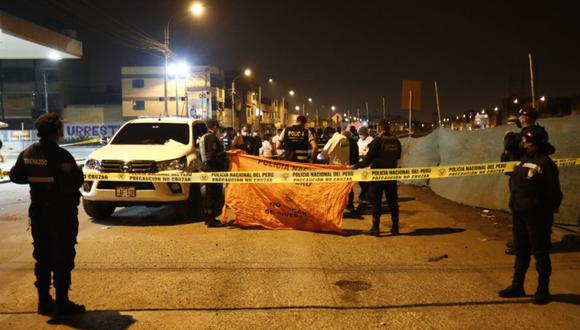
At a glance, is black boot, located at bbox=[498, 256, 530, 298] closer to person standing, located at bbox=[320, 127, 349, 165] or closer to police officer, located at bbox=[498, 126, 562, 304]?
police officer, located at bbox=[498, 126, 562, 304]

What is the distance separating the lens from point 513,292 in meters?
5.19

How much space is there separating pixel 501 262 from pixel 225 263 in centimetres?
352

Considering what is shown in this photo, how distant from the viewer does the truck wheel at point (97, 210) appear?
9.36m

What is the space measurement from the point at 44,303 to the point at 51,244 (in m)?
0.58

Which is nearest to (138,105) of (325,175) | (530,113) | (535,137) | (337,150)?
(337,150)

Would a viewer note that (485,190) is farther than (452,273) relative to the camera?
Yes

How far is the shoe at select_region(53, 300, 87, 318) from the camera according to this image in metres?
4.68

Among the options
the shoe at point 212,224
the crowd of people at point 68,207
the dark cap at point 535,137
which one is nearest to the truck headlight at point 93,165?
the shoe at point 212,224

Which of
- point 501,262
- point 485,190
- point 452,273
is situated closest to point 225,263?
point 452,273

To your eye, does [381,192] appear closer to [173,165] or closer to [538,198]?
[538,198]

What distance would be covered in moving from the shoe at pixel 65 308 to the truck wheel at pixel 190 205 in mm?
4575

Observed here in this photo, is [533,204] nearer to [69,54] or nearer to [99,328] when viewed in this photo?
[99,328]

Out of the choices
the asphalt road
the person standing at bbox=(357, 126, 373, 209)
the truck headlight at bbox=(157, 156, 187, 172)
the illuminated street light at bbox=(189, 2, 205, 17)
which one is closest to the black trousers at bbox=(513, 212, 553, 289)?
the asphalt road

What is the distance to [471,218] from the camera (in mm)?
9758
